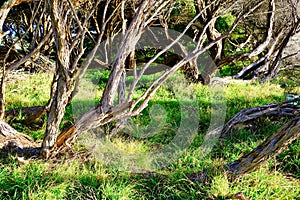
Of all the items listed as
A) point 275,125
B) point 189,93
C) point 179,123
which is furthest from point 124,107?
point 189,93

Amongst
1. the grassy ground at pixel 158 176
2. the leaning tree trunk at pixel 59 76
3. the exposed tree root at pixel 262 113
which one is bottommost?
the grassy ground at pixel 158 176

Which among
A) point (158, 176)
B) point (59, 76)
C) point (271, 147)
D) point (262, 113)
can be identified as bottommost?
point (158, 176)

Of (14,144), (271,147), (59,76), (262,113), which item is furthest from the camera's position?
(262,113)

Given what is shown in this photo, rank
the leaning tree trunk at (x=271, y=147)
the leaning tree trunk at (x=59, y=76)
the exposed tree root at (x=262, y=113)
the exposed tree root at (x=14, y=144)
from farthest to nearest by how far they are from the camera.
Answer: the exposed tree root at (x=262, y=113) → the exposed tree root at (x=14, y=144) → the leaning tree trunk at (x=59, y=76) → the leaning tree trunk at (x=271, y=147)

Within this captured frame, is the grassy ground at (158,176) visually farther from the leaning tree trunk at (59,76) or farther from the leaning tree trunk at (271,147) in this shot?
the leaning tree trunk at (59,76)

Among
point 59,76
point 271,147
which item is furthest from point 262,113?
point 59,76

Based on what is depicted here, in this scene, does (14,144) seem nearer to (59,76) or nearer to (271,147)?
(59,76)

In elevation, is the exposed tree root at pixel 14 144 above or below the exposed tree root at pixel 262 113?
below

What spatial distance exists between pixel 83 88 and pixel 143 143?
2.12m

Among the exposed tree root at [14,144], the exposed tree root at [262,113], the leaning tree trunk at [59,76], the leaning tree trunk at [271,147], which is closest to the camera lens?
the leaning tree trunk at [271,147]

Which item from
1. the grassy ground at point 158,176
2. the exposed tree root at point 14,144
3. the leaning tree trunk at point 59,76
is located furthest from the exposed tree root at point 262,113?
the exposed tree root at point 14,144

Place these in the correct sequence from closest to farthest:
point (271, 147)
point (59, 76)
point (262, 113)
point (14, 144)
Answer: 1. point (271, 147)
2. point (59, 76)
3. point (14, 144)
4. point (262, 113)

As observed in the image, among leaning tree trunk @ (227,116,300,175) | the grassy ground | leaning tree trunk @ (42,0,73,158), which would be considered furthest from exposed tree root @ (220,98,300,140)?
leaning tree trunk @ (42,0,73,158)

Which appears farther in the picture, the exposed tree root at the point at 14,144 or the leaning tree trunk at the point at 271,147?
the exposed tree root at the point at 14,144
